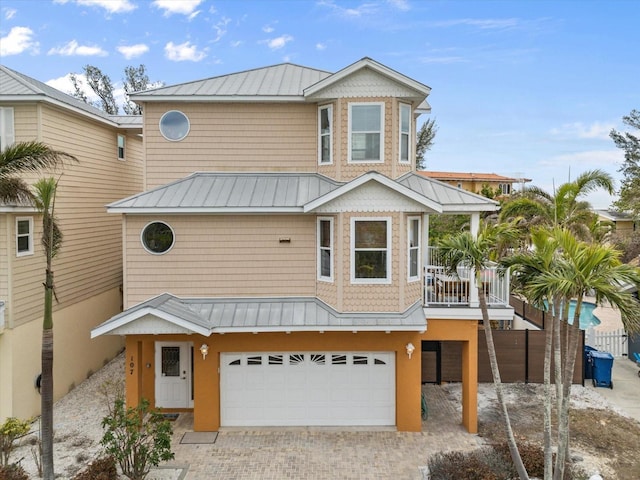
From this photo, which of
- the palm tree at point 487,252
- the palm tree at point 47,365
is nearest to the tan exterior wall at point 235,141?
the palm tree at point 47,365

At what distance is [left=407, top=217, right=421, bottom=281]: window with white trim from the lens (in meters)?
10.6

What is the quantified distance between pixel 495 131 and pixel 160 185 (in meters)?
28.3

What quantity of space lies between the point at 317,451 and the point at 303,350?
2333 mm

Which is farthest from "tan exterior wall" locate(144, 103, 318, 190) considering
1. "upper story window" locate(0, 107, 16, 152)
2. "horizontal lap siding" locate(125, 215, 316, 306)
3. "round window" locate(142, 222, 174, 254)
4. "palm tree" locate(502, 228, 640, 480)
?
"palm tree" locate(502, 228, 640, 480)

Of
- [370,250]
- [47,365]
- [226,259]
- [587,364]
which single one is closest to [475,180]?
[587,364]

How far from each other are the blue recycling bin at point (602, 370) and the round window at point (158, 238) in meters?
13.2

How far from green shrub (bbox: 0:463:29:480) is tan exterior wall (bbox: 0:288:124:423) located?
3039mm

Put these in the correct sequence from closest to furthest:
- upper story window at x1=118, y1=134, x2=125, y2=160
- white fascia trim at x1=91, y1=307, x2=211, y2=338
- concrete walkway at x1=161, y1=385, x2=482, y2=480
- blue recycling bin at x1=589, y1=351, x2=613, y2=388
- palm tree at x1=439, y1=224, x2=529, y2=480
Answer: palm tree at x1=439, y1=224, x2=529, y2=480
concrete walkway at x1=161, y1=385, x2=482, y2=480
white fascia trim at x1=91, y1=307, x2=211, y2=338
blue recycling bin at x1=589, y1=351, x2=613, y2=388
upper story window at x1=118, y1=134, x2=125, y2=160

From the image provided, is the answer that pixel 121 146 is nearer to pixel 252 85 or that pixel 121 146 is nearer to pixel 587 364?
pixel 252 85

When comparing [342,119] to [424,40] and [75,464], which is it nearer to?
[75,464]

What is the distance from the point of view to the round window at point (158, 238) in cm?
1112

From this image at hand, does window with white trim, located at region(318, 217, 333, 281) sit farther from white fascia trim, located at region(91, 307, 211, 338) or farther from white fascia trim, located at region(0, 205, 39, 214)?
white fascia trim, located at region(0, 205, 39, 214)

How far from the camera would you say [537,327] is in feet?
50.1

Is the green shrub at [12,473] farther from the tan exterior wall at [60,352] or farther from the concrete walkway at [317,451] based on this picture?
the tan exterior wall at [60,352]
